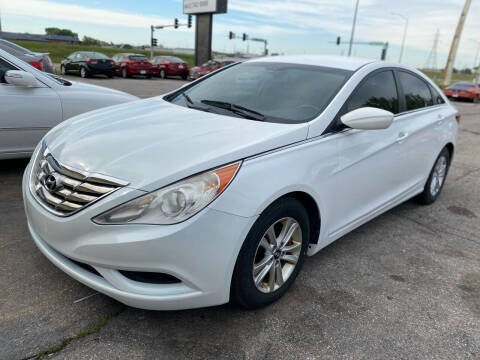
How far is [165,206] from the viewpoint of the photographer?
2.05 metres

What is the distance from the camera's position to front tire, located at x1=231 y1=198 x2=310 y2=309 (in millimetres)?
2260

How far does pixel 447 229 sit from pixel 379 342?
2258mm

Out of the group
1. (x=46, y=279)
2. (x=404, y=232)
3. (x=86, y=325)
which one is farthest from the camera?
(x=404, y=232)

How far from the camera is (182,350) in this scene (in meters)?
2.21

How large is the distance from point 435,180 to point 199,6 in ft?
98.9

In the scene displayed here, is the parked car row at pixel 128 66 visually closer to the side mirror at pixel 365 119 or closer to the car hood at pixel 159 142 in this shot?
the car hood at pixel 159 142

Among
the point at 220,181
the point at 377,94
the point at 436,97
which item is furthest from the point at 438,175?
the point at 220,181

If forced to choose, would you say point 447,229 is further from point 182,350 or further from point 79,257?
point 79,257

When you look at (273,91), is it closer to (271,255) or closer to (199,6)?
(271,255)

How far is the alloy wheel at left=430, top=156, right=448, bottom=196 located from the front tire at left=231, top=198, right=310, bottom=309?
2576mm

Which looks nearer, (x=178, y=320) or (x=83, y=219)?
(x=83, y=219)

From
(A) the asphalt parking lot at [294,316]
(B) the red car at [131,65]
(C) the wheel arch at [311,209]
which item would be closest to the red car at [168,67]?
(B) the red car at [131,65]

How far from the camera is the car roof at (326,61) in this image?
3.38m

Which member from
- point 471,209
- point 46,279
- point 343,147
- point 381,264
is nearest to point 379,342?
point 381,264
